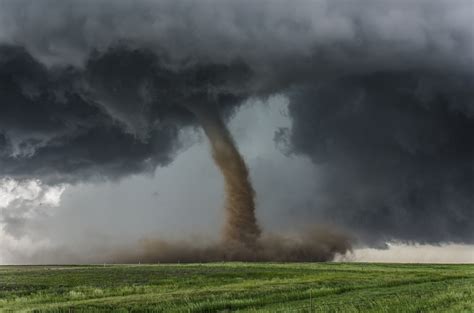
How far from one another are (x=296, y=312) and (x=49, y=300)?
27.8m

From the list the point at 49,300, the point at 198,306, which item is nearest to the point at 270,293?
the point at 198,306

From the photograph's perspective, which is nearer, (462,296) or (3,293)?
(462,296)

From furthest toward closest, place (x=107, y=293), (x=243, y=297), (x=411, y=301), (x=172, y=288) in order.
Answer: (x=172, y=288) → (x=107, y=293) → (x=243, y=297) → (x=411, y=301)

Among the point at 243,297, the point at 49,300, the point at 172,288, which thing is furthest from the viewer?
the point at 172,288

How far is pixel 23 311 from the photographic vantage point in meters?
40.3

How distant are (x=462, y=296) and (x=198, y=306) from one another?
2006 centimetres

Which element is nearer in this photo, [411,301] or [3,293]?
[411,301]

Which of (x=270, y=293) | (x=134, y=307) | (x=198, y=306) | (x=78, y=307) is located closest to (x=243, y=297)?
(x=270, y=293)

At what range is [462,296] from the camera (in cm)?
3962

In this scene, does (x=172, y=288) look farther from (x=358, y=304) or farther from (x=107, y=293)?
(x=358, y=304)

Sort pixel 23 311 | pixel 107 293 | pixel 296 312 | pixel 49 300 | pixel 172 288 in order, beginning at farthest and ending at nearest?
pixel 172 288 → pixel 107 293 → pixel 49 300 → pixel 23 311 → pixel 296 312

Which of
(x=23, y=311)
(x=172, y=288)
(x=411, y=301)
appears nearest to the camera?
(x=411, y=301)

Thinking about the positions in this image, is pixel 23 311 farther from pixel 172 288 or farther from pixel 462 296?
pixel 462 296

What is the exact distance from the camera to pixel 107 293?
184ft
